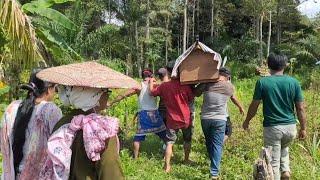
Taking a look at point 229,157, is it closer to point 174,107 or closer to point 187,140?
point 187,140

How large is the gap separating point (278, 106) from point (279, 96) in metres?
0.11

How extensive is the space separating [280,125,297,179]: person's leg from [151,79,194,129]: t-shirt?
167 cm

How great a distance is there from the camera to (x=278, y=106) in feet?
16.8

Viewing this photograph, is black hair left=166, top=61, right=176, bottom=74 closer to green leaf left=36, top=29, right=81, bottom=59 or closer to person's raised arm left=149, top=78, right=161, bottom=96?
person's raised arm left=149, top=78, right=161, bottom=96

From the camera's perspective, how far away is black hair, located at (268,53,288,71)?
16.3ft

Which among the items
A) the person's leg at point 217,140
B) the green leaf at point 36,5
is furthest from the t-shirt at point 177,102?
the green leaf at point 36,5

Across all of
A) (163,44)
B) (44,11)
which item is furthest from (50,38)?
(163,44)

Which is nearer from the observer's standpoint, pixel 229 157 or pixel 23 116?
pixel 23 116

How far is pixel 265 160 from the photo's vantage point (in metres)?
3.58

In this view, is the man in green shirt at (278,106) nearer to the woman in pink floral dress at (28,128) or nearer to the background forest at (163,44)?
the background forest at (163,44)

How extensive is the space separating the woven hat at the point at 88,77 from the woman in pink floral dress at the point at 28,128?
0.45 meters

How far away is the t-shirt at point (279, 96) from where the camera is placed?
5.07 meters

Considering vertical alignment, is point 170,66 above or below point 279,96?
above

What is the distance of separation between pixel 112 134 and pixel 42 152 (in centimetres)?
83
